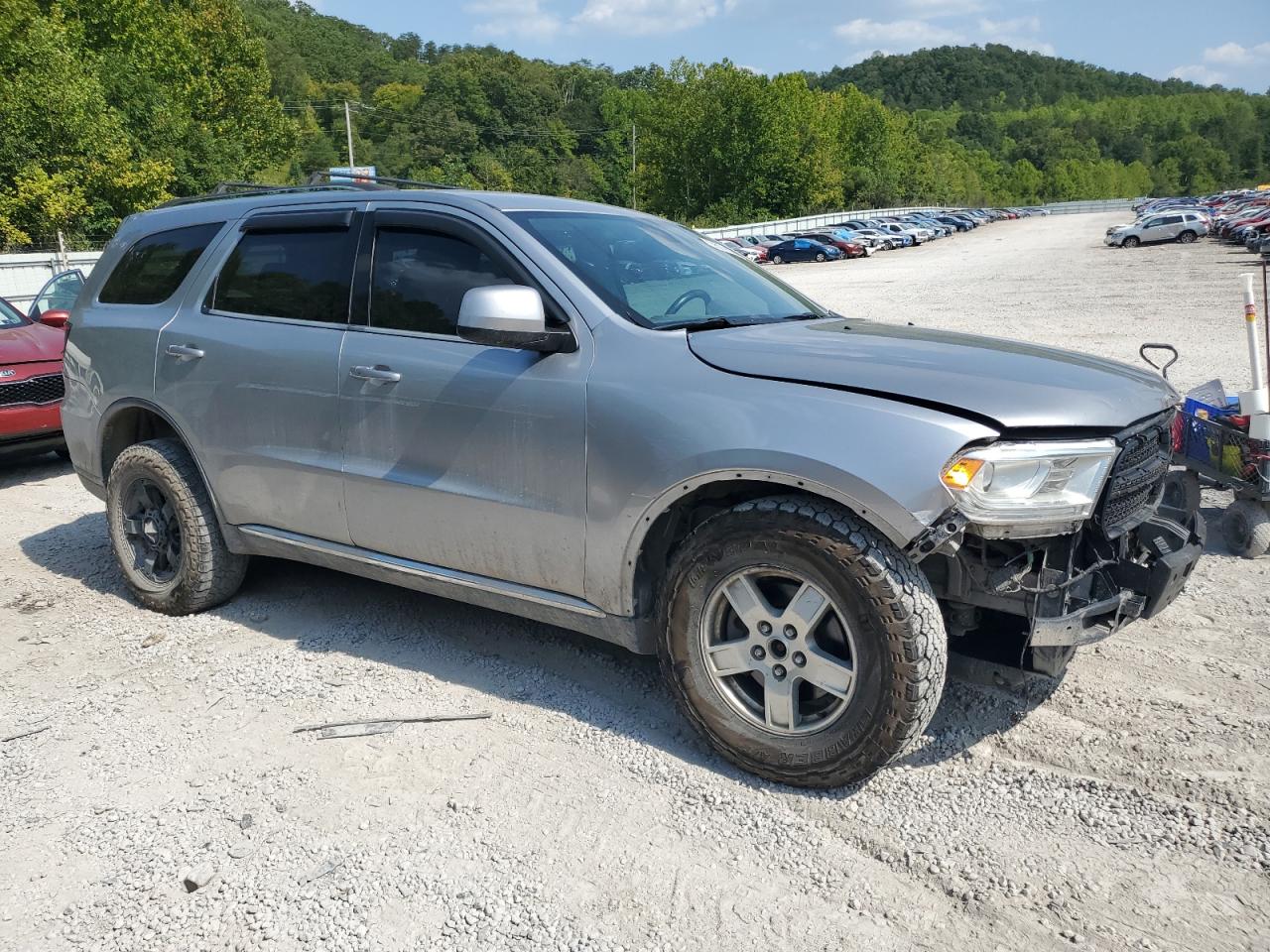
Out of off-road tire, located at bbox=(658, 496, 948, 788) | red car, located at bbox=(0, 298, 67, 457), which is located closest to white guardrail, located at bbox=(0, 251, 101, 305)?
red car, located at bbox=(0, 298, 67, 457)

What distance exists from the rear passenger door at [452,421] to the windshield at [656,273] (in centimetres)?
22

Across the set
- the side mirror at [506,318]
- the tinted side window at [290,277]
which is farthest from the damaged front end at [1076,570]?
the tinted side window at [290,277]

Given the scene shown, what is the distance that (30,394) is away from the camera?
802 cm

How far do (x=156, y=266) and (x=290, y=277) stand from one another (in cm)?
105

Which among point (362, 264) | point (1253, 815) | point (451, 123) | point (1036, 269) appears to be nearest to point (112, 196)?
point (1036, 269)

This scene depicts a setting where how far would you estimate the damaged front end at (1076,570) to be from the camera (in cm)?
306

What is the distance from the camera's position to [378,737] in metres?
3.77

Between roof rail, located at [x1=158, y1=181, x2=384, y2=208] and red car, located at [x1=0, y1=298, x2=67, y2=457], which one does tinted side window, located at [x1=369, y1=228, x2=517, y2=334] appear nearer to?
roof rail, located at [x1=158, y1=181, x2=384, y2=208]

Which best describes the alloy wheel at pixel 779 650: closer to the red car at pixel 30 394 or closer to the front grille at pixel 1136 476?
the front grille at pixel 1136 476

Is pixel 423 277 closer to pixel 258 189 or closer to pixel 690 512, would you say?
pixel 690 512

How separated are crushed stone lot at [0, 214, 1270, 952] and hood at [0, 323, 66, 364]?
157 inches

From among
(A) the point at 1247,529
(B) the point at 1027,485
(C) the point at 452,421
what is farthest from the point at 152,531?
(A) the point at 1247,529

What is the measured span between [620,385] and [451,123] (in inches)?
4576

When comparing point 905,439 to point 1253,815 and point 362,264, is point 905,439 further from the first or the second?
point 362,264
